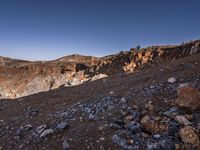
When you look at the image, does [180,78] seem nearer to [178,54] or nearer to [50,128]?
[50,128]

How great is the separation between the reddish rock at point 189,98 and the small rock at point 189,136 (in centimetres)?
87

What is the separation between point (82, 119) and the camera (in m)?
6.91

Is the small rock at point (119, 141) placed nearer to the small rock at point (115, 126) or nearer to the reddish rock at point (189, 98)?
the small rock at point (115, 126)

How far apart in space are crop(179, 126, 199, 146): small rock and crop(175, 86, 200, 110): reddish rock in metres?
0.87

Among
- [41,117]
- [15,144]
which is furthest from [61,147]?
[41,117]

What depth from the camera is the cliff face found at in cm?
2487

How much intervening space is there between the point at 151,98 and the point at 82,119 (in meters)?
1.86

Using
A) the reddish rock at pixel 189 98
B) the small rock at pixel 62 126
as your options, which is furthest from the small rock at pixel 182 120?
the small rock at pixel 62 126

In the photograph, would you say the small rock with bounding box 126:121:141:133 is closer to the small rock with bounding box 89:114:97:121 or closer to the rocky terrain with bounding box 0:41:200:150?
the rocky terrain with bounding box 0:41:200:150

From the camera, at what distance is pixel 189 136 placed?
5391 mm

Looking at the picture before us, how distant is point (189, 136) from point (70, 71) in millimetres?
25729

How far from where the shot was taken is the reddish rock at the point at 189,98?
6.27 metres

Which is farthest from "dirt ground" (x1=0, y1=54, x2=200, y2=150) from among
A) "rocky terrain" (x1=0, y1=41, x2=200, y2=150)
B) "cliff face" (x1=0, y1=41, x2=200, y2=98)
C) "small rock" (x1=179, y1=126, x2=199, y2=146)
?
"cliff face" (x1=0, y1=41, x2=200, y2=98)

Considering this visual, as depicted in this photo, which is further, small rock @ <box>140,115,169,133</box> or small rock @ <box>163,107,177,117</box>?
small rock @ <box>163,107,177,117</box>
